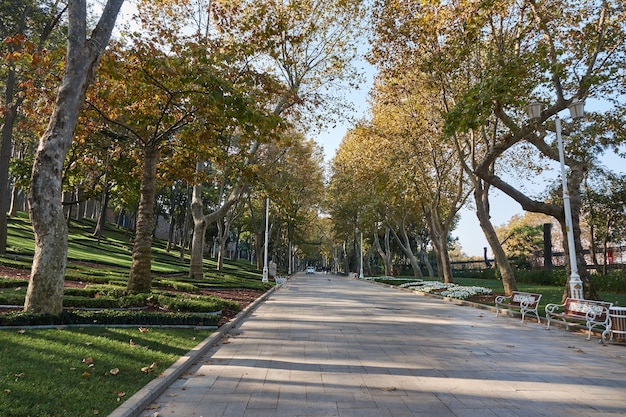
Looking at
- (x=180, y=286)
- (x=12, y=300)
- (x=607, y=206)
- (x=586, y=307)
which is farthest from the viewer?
(x=607, y=206)

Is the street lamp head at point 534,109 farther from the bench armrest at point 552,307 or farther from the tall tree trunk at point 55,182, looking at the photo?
the tall tree trunk at point 55,182

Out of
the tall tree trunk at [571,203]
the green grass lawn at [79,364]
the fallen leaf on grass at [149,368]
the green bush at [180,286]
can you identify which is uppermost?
the tall tree trunk at [571,203]

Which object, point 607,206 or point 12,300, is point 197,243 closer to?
point 12,300

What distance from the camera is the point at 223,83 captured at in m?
8.36

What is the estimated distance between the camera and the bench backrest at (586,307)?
30.5 ft

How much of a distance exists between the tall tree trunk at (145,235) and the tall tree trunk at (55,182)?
4108mm

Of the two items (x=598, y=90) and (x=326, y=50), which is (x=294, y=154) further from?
(x=598, y=90)

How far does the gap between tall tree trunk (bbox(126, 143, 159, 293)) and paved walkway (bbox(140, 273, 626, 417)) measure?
339cm

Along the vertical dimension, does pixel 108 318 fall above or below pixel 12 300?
below

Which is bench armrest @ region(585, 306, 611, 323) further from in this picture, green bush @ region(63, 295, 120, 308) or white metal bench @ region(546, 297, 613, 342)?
green bush @ region(63, 295, 120, 308)

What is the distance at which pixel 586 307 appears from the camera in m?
9.66

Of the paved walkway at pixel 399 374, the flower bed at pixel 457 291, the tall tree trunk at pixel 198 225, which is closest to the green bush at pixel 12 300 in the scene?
the paved walkway at pixel 399 374

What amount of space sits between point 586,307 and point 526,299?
115 inches

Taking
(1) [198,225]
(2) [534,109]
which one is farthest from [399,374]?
(1) [198,225]
